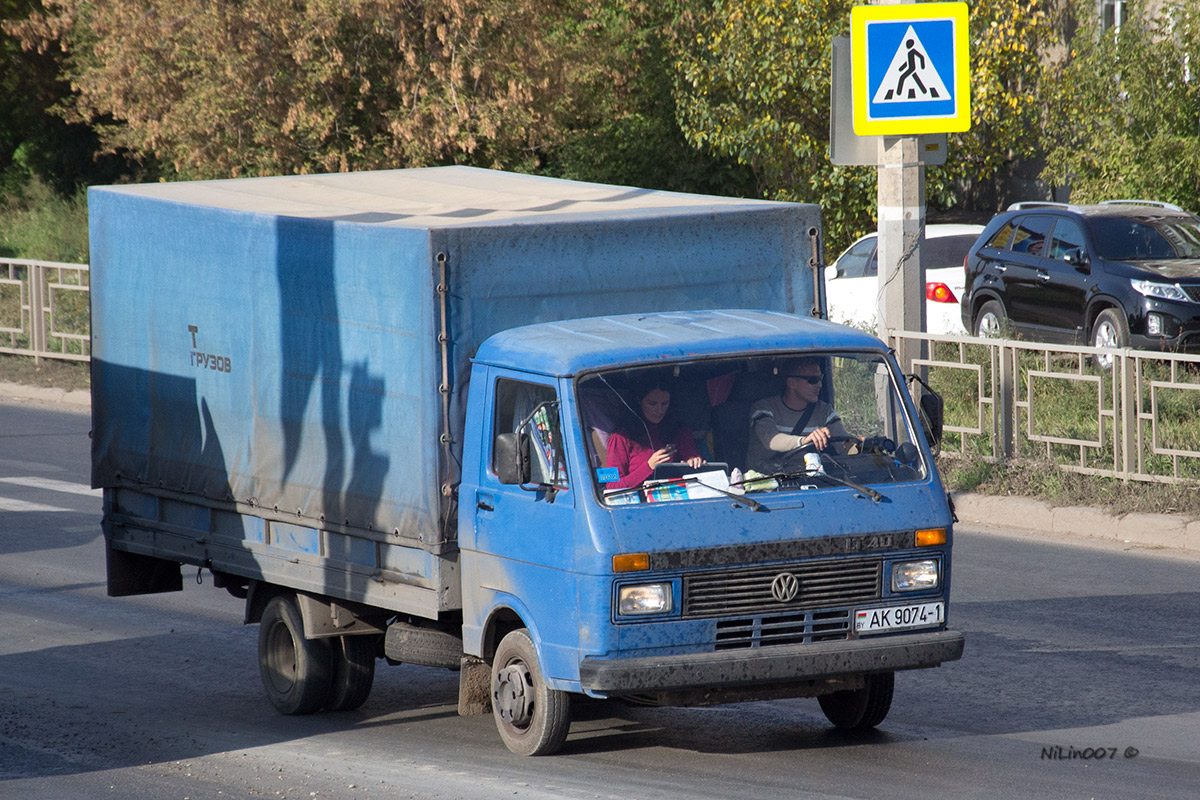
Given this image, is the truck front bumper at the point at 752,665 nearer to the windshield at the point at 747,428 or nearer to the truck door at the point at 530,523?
the truck door at the point at 530,523

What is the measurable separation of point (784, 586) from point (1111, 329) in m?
12.0

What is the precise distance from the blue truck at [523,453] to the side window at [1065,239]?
413 inches

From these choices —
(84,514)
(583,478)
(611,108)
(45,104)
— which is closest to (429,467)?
(583,478)

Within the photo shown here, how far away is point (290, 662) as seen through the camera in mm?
8062

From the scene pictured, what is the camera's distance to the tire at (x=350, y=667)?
799cm

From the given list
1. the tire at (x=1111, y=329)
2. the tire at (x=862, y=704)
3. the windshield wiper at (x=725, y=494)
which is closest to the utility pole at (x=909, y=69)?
the tire at (x=1111, y=329)

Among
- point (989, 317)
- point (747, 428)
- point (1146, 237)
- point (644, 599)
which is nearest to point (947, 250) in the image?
point (989, 317)

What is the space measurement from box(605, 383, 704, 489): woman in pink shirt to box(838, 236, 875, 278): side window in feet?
48.4

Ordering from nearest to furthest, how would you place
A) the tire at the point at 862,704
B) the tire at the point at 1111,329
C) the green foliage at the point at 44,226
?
1. the tire at the point at 862,704
2. the tire at the point at 1111,329
3. the green foliage at the point at 44,226

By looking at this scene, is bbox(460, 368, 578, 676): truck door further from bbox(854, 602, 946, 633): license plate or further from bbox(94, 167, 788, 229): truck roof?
bbox(854, 602, 946, 633): license plate

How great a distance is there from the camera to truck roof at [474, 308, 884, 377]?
6527 millimetres

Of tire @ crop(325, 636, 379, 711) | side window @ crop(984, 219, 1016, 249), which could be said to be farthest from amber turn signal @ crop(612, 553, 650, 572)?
side window @ crop(984, 219, 1016, 249)

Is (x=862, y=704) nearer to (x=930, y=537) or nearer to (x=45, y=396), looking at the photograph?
(x=930, y=537)

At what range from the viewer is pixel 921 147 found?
42.9 ft
